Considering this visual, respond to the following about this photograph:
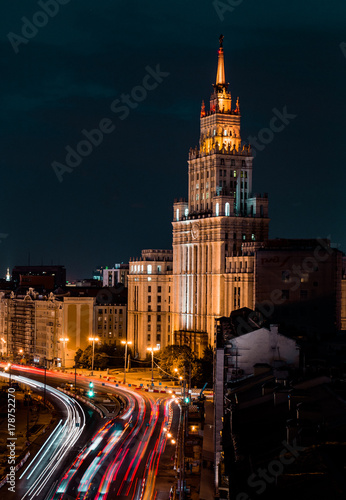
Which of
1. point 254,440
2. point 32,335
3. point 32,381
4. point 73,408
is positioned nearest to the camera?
point 254,440

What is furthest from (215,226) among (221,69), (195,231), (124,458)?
(124,458)

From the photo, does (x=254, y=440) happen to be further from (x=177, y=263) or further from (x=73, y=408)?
(x=177, y=263)

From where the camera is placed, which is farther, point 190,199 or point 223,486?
point 190,199

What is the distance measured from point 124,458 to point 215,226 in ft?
252

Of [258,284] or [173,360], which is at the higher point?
[258,284]

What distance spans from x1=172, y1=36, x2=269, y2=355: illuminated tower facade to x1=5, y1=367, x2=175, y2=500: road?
37.2m

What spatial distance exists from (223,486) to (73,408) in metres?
66.7

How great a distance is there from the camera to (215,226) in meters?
146

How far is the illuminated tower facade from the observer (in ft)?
474

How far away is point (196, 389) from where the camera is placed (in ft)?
401

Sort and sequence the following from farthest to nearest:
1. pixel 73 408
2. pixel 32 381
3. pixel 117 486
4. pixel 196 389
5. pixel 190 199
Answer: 1. pixel 190 199
2. pixel 32 381
3. pixel 196 389
4. pixel 73 408
5. pixel 117 486

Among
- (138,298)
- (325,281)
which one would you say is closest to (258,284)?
(325,281)

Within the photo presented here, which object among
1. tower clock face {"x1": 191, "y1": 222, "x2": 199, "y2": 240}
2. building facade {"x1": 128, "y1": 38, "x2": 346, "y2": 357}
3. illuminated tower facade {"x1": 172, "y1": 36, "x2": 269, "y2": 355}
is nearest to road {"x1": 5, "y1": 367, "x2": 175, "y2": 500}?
building facade {"x1": 128, "y1": 38, "x2": 346, "y2": 357}

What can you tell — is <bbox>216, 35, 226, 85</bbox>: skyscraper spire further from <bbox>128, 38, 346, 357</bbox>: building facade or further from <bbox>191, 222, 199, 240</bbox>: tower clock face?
<bbox>191, 222, 199, 240</bbox>: tower clock face
